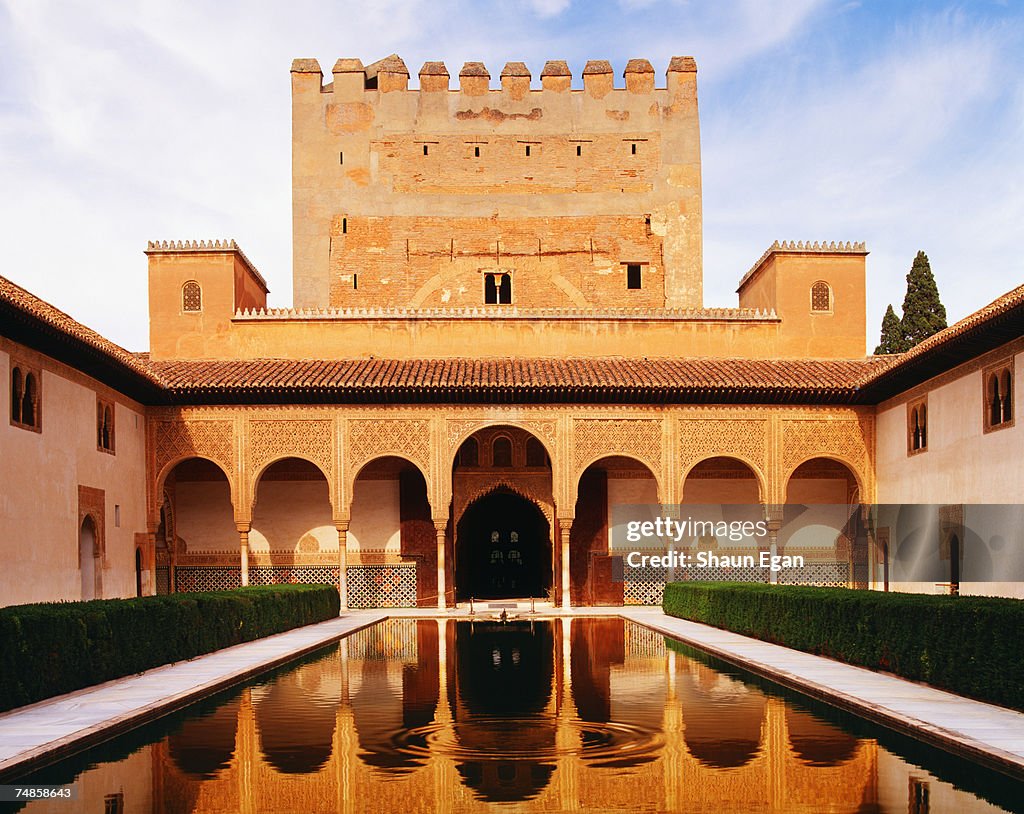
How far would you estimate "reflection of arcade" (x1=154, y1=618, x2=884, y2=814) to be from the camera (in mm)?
A: 5500

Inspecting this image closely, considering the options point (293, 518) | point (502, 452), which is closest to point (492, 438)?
point (502, 452)

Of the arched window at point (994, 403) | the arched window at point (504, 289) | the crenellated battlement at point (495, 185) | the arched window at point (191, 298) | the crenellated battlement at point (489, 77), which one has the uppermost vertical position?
the crenellated battlement at point (489, 77)

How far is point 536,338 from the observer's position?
24.1 metres

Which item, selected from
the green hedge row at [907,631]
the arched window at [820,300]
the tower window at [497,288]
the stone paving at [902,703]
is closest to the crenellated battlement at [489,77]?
the tower window at [497,288]

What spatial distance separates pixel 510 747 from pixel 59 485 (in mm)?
11525

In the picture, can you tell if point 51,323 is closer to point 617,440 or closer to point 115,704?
point 115,704

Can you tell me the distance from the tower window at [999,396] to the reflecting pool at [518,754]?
24.1 ft

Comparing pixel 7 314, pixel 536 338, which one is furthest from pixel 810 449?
pixel 7 314

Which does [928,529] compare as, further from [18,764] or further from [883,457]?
[18,764]

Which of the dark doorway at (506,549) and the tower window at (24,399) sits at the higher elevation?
the tower window at (24,399)

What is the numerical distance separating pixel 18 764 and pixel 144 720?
1872 mm

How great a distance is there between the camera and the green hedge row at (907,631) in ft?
27.2

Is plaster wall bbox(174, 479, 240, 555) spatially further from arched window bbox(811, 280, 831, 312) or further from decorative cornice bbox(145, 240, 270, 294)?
arched window bbox(811, 280, 831, 312)

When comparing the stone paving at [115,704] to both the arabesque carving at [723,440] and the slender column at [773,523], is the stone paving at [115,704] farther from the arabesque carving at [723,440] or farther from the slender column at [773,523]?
the slender column at [773,523]
